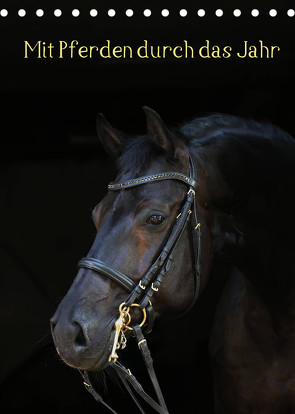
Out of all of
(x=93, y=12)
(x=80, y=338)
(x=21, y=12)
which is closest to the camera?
(x=80, y=338)

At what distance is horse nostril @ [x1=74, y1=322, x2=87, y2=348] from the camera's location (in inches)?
107

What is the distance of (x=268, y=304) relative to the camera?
11.0ft

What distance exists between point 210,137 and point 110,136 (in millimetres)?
465

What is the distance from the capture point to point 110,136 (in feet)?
10.6

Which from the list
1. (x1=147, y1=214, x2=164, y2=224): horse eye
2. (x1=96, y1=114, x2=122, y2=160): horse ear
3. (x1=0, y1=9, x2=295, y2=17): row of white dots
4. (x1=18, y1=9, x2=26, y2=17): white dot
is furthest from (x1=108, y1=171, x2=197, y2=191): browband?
(x1=18, y1=9, x2=26, y2=17): white dot

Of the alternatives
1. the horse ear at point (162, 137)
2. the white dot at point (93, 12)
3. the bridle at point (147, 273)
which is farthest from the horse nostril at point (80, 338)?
the white dot at point (93, 12)

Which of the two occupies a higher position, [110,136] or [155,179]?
[110,136]

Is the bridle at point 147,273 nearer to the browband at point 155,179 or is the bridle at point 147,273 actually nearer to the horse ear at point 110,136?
the browband at point 155,179

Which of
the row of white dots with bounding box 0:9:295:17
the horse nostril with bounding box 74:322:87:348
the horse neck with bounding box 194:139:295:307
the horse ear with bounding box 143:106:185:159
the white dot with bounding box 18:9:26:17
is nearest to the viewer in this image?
the horse nostril with bounding box 74:322:87:348

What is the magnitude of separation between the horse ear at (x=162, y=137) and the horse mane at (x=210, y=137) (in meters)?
0.06

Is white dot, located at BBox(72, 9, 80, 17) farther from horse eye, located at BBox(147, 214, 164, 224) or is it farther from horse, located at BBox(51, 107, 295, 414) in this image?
horse eye, located at BBox(147, 214, 164, 224)

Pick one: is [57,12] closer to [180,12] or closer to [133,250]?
[180,12]

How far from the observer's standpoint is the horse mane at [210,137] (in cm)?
302

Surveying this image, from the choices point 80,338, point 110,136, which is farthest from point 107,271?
point 110,136
